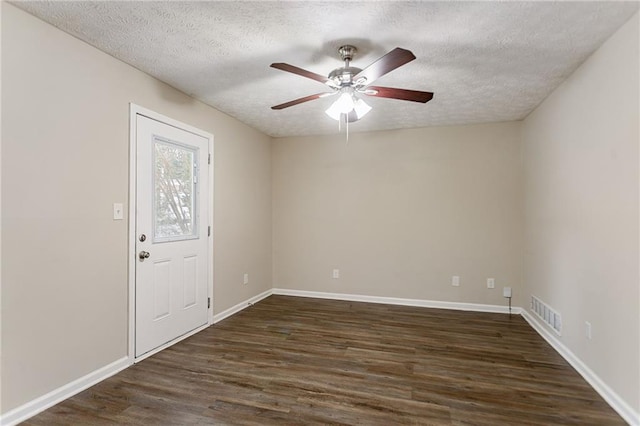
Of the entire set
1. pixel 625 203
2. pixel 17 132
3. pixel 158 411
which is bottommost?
pixel 158 411

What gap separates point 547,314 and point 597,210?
4.58 feet

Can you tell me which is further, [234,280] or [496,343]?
[234,280]

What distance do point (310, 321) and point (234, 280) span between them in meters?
1.11

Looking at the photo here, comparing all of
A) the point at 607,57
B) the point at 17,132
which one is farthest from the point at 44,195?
the point at 607,57

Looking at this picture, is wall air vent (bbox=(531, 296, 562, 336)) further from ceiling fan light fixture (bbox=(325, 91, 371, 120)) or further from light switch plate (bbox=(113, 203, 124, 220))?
light switch plate (bbox=(113, 203, 124, 220))

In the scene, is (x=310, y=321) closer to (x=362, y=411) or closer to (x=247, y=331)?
(x=247, y=331)

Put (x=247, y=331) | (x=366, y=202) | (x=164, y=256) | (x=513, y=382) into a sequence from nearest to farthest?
1. (x=513, y=382)
2. (x=164, y=256)
3. (x=247, y=331)
4. (x=366, y=202)

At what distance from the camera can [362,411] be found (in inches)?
82.2

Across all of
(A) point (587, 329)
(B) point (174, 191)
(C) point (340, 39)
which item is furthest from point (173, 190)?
(A) point (587, 329)

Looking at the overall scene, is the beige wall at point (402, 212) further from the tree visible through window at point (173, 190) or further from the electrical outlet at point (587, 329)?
the tree visible through window at point (173, 190)

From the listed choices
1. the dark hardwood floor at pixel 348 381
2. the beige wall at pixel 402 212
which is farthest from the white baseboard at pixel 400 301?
the dark hardwood floor at pixel 348 381

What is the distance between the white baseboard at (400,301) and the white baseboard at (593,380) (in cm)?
71

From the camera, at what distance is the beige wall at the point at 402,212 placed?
4.23 meters

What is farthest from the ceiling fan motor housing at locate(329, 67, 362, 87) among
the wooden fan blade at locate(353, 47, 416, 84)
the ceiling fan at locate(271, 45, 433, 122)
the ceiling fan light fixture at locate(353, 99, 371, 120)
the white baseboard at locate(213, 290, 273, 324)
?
the white baseboard at locate(213, 290, 273, 324)
